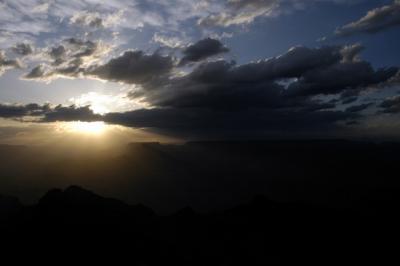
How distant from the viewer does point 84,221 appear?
619 feet

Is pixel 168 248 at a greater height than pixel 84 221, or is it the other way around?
pixel 84 221

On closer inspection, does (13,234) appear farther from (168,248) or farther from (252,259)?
(252,259)

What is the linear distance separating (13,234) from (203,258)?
8665cm

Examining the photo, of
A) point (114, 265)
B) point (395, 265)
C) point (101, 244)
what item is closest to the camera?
point (114, 265)

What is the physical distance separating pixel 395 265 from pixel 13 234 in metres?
176

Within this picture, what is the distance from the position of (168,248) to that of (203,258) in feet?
56.3

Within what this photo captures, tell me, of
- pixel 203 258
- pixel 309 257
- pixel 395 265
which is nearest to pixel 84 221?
pixel 203 258

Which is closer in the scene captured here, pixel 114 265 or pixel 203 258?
pixel 114 265

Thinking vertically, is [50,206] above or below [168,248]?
above

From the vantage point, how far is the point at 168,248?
18812 cm

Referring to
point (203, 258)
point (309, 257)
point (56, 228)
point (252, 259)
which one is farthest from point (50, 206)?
point (309, 257)

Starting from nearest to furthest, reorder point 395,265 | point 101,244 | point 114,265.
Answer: point 114,265 < point 101,244 < point 395,265

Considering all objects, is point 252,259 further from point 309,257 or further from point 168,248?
point 168,248

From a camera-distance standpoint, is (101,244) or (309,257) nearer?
(101,244)
